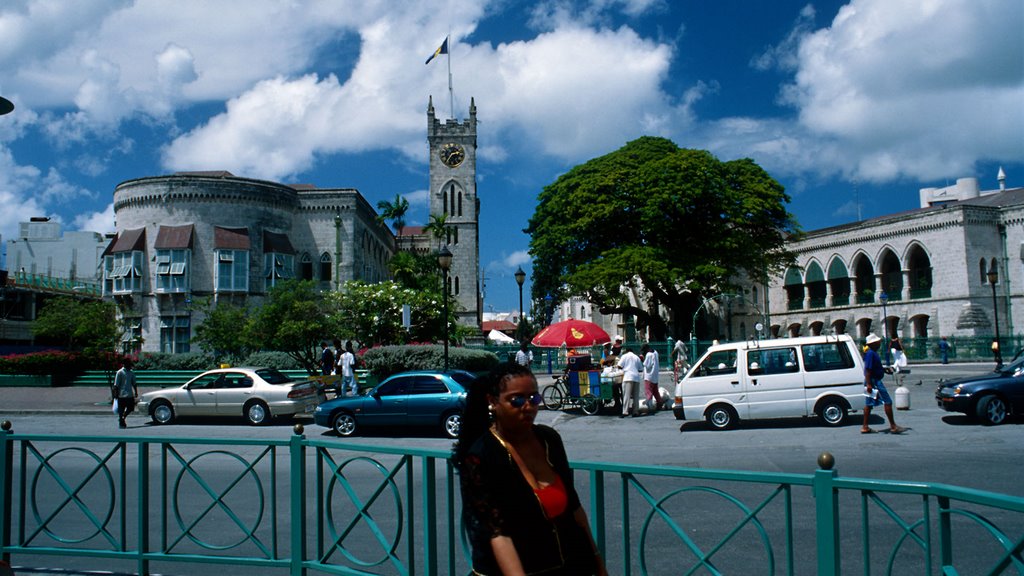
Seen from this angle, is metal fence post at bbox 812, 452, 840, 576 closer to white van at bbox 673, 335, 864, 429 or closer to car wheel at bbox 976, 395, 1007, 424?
white van at bbox 673, 335, 864, 429

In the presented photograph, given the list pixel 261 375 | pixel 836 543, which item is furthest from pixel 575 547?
pixel 261 375

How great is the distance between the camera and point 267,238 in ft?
147

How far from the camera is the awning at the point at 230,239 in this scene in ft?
140

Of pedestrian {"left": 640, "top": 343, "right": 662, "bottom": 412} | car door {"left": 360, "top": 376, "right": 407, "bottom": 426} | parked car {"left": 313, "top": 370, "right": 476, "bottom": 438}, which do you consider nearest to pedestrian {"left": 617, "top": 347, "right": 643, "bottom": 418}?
pedestrian {"left": 640, "top": 343, "right": 662, "bottom": 412}

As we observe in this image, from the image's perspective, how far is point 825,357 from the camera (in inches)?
570

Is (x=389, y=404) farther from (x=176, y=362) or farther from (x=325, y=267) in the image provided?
(x=325, y=267)

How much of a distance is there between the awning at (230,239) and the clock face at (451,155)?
2825 cm

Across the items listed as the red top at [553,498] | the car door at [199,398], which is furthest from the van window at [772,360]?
the red top at [553,498]

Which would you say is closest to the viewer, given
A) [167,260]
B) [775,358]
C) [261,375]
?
[775,358]

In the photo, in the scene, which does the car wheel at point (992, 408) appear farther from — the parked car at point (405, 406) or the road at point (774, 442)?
the parked car at point (405, 406)

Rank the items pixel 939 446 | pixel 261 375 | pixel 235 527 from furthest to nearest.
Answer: pixel 261 375 → pixel 939 446 → pixel 235 527

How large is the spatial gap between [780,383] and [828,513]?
1173 centimetres

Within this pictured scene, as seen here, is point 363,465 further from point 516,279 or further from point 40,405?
point 516,279

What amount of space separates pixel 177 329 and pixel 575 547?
44199 mm
